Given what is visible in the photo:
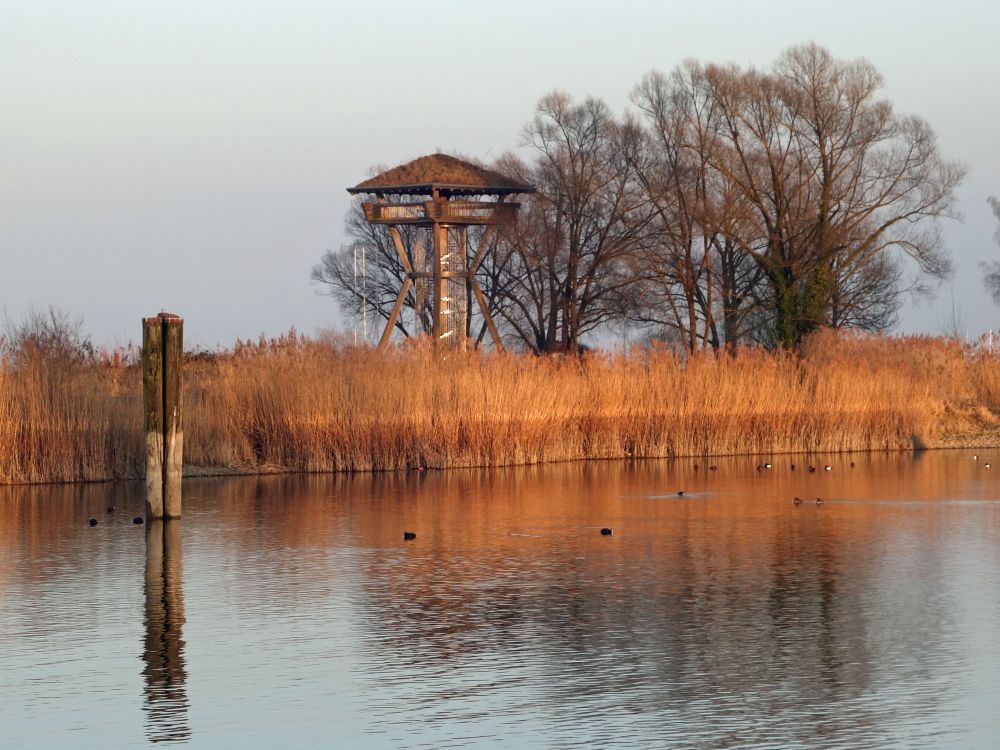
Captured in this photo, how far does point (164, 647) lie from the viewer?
36.0ft

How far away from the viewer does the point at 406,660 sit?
10359 millimetres

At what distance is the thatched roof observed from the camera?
53906 millimetres

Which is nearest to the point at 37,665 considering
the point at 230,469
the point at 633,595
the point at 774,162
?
the point at 633,595

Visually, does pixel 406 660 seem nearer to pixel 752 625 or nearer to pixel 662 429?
pixel 752 625

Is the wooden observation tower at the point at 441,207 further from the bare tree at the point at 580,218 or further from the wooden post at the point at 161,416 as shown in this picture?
the wooden post at the point at 161,416

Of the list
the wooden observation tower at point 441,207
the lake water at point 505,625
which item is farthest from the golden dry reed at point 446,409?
the wooden observation tower at point 441,207

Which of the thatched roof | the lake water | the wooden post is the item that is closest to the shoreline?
the lake water

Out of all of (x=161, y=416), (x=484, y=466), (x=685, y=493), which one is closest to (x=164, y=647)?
(x=161, y=416)

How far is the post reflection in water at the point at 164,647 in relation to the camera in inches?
343

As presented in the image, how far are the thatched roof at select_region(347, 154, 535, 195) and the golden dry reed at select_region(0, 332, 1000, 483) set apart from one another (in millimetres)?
20633

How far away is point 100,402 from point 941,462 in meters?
15.7

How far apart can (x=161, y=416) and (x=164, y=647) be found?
876 centimetres

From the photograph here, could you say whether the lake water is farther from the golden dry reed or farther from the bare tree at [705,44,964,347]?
the bare tree at [705,44,964,347]

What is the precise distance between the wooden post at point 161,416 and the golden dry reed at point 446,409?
5.54 m
